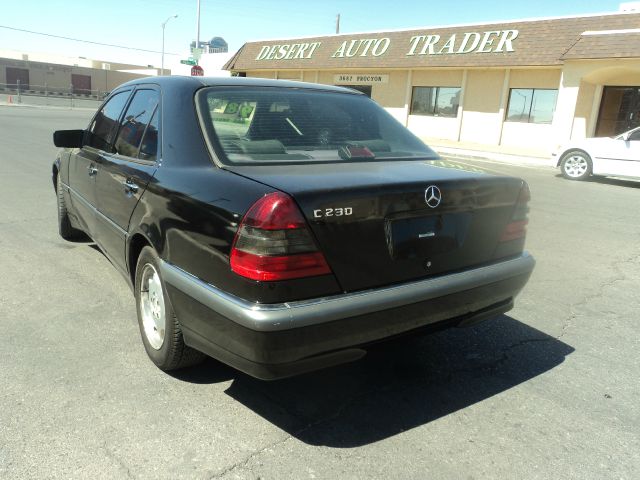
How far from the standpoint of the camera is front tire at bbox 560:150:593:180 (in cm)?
1350

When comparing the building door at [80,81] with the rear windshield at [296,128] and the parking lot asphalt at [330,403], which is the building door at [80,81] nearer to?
the parking lot asphalt at [330,403]

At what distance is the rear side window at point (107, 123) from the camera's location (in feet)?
13.2

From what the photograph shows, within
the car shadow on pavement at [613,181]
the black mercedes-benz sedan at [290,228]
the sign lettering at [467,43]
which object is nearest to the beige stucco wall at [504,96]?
the sign lettering at [467,43]

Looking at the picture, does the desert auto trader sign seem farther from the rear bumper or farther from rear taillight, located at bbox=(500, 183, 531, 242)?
the rear bumper

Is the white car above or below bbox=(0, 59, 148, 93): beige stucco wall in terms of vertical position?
below

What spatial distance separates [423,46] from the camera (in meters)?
24.6

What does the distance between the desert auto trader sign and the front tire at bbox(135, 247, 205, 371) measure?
2183 cm

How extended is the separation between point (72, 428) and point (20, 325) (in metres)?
1.46

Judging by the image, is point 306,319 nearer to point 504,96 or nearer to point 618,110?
point 618,110

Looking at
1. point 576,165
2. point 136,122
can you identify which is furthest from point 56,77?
point 136,122

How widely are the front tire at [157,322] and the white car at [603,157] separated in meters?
12.7

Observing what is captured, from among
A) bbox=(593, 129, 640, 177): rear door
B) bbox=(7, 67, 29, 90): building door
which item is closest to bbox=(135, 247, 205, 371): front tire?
bbox=(593, 129, 640, 177): rear door

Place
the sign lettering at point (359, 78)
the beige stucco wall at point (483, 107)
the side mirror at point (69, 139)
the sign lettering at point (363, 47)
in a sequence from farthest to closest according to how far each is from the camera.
Answer: the sign lettering at point (359, 78)
the sign lettering at point (363, 47)
the beige stucco wall at point (483, 107)
the side mirror at point (69, 139)

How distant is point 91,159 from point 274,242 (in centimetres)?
260
